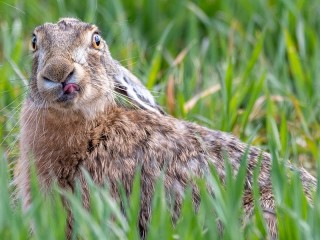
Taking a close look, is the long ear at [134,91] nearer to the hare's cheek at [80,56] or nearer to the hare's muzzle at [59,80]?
the hare's cheek at [80,56]

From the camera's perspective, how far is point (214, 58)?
7.15m

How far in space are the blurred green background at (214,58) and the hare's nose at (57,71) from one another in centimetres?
72

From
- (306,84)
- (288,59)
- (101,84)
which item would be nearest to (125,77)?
(101,84)

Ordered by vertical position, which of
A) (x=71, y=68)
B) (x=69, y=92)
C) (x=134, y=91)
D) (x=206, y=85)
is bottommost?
(x=206, y=85)

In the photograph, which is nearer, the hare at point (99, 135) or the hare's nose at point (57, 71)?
the hare's nose at point (57, 71)

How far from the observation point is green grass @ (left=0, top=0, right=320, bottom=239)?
3938 mm

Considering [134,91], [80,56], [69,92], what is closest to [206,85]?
[134,91]

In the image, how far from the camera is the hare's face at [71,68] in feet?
15.1

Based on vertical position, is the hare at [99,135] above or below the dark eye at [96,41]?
below

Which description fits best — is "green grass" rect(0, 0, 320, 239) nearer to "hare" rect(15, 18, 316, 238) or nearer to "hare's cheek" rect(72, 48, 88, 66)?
"hare" rect(15, 18, 316, 238)

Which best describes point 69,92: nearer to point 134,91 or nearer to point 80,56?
point 80,56

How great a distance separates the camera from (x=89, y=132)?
4.97 m

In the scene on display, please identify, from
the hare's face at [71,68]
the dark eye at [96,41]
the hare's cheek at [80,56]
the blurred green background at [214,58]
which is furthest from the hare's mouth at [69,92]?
the blurred green background at [214,58]

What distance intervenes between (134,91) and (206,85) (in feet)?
4.97
